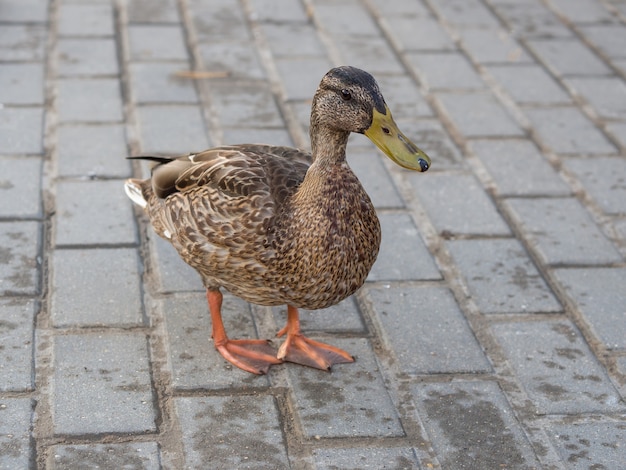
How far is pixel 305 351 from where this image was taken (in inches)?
147

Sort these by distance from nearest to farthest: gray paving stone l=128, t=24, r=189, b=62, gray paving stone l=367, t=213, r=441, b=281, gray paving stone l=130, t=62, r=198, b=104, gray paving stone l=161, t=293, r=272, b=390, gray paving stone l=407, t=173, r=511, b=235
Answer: gray paving stone l=161, t=293, r=272, b=390, gray paving stone l=367, t=213, r=441, b=281, gray paving stone l=407, t=173, r=511, b=235, gray paving stone l=130, t=62, r=198, b=104, gray paving stone l=128, t=24, r=189, b=62

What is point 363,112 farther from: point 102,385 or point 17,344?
point 17,344

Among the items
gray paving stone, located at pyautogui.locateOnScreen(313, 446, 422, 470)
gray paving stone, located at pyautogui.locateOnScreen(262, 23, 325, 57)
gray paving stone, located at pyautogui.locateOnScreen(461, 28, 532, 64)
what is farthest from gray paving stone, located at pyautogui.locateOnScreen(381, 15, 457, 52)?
gray paving stone, located at pyautogui.locateOnScreen(313, 446, 422, 470)

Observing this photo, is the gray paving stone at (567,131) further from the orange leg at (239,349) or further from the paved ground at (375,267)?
the orange leg at (239,349)

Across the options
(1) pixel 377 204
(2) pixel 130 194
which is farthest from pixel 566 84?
(2) pixel 130 194

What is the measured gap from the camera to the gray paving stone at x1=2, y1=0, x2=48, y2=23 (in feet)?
21.3

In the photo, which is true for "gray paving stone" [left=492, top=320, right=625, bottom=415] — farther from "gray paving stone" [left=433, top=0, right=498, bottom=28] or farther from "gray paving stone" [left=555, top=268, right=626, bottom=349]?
"gray paving stone" [left=433, top=0, right=498, bottom=28]

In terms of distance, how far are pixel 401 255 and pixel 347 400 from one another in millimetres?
1058

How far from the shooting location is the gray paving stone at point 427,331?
3.75 meters

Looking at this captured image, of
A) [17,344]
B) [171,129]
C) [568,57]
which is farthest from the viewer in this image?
[568,57]

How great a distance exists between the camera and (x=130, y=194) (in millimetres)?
4133

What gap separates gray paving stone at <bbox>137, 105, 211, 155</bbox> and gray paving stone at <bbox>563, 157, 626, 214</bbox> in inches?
76.9

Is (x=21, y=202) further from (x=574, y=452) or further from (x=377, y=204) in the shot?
A: (x=574, y=452)

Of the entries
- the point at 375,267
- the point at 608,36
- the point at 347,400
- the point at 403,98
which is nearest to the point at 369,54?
the point at 403,98
